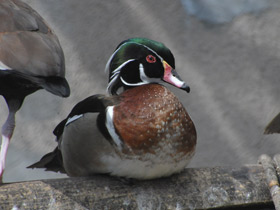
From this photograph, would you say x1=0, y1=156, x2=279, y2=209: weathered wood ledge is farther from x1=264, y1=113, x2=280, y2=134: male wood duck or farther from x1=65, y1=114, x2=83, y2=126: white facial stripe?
x1=264, y1=113, x2=280, y2=134: male wood duck

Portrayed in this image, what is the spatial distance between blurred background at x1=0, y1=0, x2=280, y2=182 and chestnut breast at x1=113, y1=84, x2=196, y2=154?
3.21ft

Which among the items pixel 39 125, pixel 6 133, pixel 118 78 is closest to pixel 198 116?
pixel 39 125

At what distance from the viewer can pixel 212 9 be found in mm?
2930

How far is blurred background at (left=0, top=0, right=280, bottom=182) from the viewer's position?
2887mm

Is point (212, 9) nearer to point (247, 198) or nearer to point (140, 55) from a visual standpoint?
point (140, 55)

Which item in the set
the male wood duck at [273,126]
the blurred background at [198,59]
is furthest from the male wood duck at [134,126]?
the blurred background at [198,59]

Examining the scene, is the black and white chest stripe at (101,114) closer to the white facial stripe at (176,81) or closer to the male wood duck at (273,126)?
the white facial stripe at (176,81)

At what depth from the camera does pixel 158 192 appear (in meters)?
1.86

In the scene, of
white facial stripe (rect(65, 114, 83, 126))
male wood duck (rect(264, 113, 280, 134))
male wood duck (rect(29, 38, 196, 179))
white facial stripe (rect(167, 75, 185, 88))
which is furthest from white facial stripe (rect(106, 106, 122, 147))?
male wood duck (rect(264, 113, 280, 134))

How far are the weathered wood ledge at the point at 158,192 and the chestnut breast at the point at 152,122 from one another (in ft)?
0.40

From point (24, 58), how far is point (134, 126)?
15.9 inches

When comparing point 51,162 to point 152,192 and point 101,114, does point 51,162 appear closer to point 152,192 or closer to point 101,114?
point 101,114

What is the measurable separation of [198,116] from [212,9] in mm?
544

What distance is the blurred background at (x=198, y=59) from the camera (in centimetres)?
289
